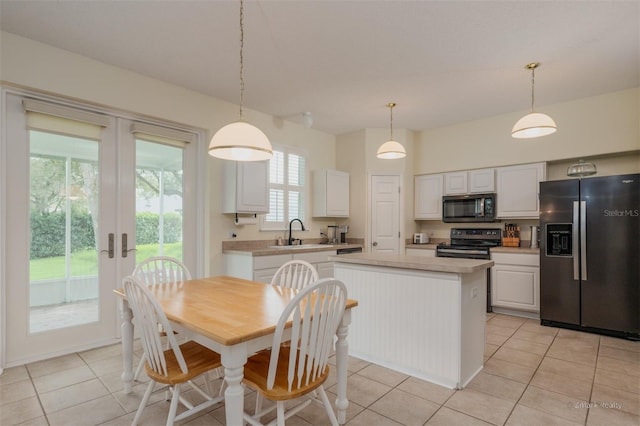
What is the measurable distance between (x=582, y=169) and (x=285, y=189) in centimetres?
370

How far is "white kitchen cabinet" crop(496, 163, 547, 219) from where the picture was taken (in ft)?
14.2

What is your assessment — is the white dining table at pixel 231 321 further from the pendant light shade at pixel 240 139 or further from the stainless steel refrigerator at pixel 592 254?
the stainless steel refrigerator at pixel 592 254

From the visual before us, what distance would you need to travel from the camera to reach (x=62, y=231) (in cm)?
301

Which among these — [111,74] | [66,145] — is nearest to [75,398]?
[66,145]

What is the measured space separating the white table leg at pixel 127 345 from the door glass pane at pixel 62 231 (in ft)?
3.95

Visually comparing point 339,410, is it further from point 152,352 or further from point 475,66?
point 475,66

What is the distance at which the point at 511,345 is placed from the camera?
3227 millimetres

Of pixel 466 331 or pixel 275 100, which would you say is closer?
pixel 466 331

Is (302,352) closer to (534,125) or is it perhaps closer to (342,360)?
(342,360)

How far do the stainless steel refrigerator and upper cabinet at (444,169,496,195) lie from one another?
0.88 metres

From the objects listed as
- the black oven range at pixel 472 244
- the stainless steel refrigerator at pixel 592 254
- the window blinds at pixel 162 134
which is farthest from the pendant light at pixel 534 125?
the window blinds at pixel 162 134

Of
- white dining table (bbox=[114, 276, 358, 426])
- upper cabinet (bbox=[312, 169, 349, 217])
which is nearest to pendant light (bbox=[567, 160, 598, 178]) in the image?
upper cabinet (bbox=[312, 169, 349, 217])

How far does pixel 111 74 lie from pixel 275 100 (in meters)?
1.68

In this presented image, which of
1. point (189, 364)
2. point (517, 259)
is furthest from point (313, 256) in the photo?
point (189, 364)
